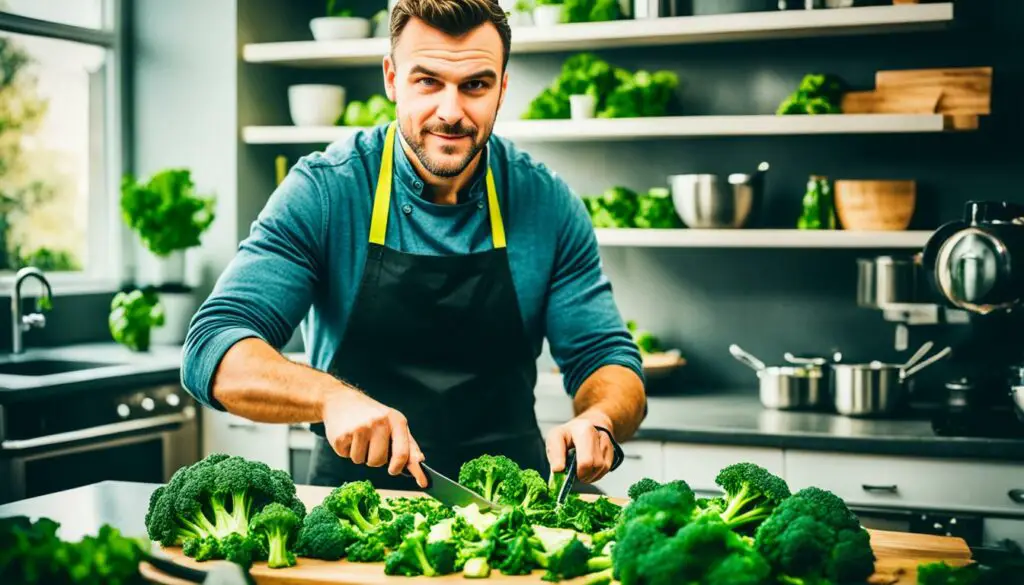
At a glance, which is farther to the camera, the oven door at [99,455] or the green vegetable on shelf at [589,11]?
the green vegetable on shelf at [589,11]

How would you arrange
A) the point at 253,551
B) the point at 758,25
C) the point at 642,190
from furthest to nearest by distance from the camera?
the point at 642,190, the point at 758,25, the point at 253,551

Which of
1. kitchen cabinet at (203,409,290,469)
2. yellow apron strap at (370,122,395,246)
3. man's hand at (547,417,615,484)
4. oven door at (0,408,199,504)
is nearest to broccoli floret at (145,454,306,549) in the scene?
man's hand at (547,417,615,484)

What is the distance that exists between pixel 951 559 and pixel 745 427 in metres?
1.56

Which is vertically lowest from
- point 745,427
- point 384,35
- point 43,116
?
point 745,427

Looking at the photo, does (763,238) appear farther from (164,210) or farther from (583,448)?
(164,210)

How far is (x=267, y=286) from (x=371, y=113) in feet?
6.71

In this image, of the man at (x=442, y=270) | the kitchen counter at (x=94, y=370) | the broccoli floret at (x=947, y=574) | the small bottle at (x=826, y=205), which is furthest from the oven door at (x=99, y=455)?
the broccoli floret at (x=947, y=574)

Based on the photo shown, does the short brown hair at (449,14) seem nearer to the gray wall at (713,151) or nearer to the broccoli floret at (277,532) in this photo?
the broccoli floret at (277,532)

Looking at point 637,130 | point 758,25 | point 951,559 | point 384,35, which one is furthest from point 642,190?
Answer: point 951,559

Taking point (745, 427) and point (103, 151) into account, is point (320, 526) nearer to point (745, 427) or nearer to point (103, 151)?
point (745, 427)

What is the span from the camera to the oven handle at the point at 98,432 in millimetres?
3234

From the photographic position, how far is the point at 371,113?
410 cm

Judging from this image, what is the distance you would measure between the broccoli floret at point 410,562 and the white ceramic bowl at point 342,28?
293 centimetres

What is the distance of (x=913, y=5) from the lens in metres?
3.43
